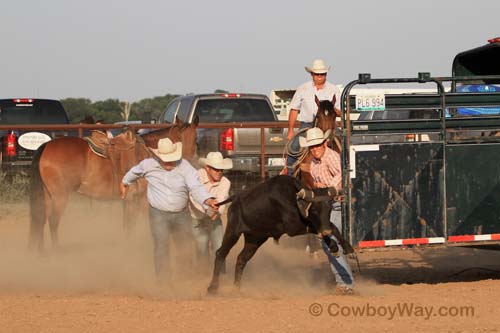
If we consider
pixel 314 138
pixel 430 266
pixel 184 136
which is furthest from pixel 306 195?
pixel 184 136

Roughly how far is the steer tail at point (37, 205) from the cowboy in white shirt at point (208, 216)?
10.6 feet

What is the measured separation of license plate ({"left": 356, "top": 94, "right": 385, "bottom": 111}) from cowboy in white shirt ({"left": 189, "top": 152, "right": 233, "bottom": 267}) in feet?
7.09

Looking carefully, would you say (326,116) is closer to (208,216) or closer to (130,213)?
(208,216)

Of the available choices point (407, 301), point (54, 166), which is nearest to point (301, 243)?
point (54, 166)

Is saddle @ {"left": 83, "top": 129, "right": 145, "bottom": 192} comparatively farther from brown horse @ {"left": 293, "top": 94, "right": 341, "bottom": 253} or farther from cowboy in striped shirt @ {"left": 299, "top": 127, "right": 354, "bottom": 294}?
cowboy in striped shirt @ {"left": 299, "top": 127, "right": 354, "bottom": 294}

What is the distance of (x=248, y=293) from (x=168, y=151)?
70.6 inches

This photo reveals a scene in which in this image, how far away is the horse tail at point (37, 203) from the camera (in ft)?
44.5

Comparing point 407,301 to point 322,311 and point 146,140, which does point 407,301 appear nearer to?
point 322,311

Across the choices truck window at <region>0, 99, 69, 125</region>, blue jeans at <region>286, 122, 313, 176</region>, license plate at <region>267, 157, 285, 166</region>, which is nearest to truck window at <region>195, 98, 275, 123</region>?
license plate at <region>267, 157, 285, 166</region>

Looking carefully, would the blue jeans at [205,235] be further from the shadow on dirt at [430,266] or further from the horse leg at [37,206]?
the horse leg at [37,206]

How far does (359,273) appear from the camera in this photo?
38.5 ft

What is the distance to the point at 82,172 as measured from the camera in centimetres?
1452

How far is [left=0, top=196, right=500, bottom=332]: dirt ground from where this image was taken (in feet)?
26.5

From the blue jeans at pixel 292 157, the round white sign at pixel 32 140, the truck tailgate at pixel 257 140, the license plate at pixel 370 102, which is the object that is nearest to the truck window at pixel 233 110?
the truck tailgate at pixel 257 140
